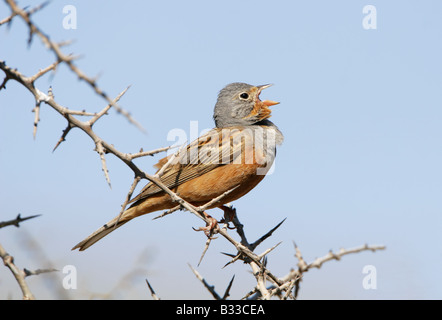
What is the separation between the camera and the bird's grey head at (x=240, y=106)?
747 centimetres

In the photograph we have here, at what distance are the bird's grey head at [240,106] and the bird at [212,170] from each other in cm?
34

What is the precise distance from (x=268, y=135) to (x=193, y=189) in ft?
4.33

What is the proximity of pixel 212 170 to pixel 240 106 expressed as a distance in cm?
159

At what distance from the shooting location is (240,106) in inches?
299

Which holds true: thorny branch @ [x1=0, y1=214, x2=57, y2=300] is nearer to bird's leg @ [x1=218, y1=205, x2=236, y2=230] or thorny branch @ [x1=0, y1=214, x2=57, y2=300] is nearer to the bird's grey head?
bird's leg @ [x1=218, y1=205, x2=236, y2=230]

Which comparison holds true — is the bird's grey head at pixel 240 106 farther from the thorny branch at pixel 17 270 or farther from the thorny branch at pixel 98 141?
the thorny branch at pixel 17 270

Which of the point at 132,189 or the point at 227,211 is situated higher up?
the point at 132,189

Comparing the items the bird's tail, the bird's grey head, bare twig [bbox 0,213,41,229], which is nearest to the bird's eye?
the bird's grey head

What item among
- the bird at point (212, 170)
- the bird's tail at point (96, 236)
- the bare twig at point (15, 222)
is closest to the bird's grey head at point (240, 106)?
the bird at point (212, 170)

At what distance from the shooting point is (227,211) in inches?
253

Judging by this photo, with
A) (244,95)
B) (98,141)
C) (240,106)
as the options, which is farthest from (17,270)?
(244,95)

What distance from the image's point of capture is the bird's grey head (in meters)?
7.47
